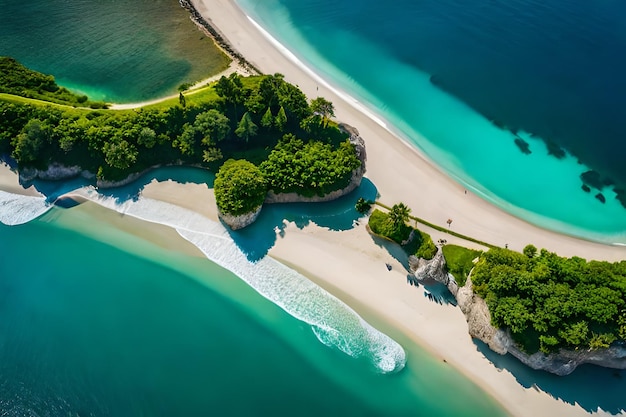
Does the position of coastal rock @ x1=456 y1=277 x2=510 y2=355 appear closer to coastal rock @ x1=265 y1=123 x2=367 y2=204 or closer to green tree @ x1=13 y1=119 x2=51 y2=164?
coastal rock @ x1=265 y1=123 x2=367 y2=204

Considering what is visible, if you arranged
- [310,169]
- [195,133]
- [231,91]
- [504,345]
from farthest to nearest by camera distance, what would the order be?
[231,91], [195,133], [310,169], [504,345]

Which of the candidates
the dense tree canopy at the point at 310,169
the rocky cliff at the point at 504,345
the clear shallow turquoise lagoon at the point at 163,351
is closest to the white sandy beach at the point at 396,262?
the rocky cliff at the point at 504,345

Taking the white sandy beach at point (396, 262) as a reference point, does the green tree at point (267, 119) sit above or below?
above

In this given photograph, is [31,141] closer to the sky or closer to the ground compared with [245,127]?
closer to the ground

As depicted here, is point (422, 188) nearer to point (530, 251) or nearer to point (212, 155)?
point (530, 251)

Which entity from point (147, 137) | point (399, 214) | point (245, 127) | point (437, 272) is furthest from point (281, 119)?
point (437, 272)

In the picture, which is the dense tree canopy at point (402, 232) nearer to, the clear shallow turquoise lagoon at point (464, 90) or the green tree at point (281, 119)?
the clear shallow turquoise lagoon at point (464, 90)

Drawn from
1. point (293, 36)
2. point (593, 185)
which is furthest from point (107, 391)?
point (593, 185)
